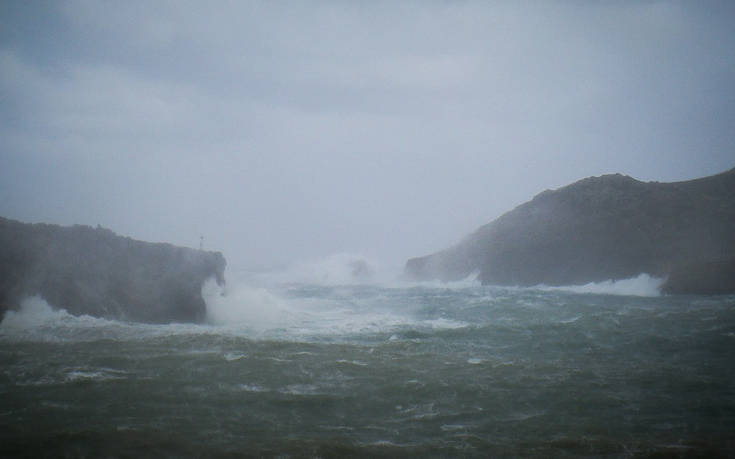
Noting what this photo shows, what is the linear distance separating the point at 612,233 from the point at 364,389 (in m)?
53.9

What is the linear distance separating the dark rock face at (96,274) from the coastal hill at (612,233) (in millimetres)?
43301

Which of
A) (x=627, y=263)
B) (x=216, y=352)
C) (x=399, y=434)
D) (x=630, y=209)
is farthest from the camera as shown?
(x=630, y=209)

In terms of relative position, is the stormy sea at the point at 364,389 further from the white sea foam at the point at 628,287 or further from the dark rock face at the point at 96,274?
the white sea foam at the point at 628,287

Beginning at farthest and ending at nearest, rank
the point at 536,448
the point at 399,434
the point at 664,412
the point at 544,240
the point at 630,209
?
the point at 544,240, the point at 630,209, the point at 664,412, the point at 399,434, the point at 536,448

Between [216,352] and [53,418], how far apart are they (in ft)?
21.3

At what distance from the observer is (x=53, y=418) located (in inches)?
340

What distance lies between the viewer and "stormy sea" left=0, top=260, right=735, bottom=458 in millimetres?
7656

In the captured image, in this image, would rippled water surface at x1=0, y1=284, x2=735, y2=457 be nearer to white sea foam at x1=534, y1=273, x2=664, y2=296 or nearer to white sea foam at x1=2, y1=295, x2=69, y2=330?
white sea foam at x1=2, y1=295, x2=69, y2=330

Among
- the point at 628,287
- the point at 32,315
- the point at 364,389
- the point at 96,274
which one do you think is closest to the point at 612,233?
the point at 628,287

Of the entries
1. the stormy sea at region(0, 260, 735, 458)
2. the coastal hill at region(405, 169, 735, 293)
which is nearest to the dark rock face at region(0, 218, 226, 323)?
the stormy sea at region(0, 260, 735, 458)

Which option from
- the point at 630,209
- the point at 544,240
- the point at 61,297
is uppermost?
the point at 630,209

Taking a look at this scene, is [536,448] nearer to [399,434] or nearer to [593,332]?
[399,434]

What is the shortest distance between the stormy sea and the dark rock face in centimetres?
119

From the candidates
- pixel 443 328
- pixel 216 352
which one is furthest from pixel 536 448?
pixel 443 328
